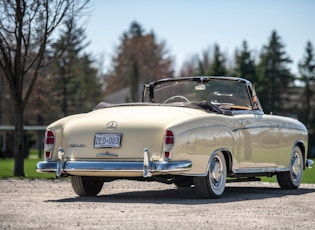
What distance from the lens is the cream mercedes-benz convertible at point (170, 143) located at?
946 centimetres

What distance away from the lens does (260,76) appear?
7388cm

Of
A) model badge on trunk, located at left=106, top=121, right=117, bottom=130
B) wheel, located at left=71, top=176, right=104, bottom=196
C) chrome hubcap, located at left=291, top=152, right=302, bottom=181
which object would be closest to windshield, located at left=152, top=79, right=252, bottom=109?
chrome hubcap, located at left=291, top=152, right=302, bottom=181

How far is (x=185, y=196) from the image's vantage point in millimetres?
10695

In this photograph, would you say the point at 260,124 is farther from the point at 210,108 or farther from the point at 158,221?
the point at 158,221

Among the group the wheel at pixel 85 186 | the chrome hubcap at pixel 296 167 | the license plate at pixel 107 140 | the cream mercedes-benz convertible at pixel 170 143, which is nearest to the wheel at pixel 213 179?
the cream mercedes-benz convertible at pixel 170 143

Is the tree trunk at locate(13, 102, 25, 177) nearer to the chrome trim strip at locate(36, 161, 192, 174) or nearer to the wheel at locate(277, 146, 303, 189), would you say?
the wheel at locate(277, 146, 303, 189)

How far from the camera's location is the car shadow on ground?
9.79 metres

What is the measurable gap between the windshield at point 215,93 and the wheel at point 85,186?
184 cm

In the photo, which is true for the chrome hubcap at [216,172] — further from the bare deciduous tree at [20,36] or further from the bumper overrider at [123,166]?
the bare deciduous tree at [20,36]

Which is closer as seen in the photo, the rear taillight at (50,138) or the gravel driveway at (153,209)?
the gravel driveway at (153,209)

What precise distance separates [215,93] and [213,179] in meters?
1.90

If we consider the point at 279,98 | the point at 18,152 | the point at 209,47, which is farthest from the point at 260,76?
the point at 18,152

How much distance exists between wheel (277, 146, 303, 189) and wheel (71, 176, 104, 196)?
10.4ft

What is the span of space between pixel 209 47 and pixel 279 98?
44109 mm
